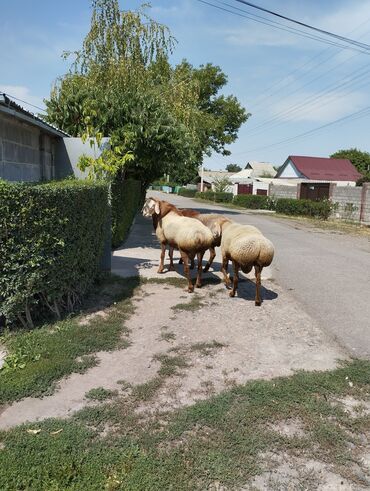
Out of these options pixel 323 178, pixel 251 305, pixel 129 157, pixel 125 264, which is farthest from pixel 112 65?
pixel 323 178

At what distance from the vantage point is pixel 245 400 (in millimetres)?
3979

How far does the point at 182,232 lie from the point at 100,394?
3884mm

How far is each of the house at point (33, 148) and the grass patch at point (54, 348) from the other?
3080 mm

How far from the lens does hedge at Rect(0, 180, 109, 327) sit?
16.2ft

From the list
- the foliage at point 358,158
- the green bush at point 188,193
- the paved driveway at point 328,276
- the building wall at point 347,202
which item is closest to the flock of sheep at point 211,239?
the paved driveway at point 328,276

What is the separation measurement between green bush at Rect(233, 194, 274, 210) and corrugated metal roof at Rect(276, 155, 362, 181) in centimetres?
1529

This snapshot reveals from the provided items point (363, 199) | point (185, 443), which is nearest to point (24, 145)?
point (185, 443)

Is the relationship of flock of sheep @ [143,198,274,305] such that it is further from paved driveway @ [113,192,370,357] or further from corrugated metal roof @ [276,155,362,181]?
→ corrugated metal roof @ [276,155,362,181]

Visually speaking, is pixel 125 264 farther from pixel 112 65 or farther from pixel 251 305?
pixel 112 65

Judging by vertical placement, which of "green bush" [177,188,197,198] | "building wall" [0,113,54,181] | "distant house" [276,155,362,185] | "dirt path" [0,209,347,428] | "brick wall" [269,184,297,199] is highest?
"distant house" [276,155,362,185]

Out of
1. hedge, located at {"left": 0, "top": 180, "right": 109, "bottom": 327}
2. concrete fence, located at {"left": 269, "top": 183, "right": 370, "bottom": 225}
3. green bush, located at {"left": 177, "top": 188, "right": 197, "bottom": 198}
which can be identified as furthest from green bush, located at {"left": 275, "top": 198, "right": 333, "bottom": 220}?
green bush, located at {"left": 177, "top": 188, "right": 197, "bottom": 198}

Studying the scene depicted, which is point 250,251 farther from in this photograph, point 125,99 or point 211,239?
point 125,99

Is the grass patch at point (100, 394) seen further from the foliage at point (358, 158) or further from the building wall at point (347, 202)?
the foliage at point (358, 158)

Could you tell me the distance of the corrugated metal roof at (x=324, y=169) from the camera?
50969 mm
